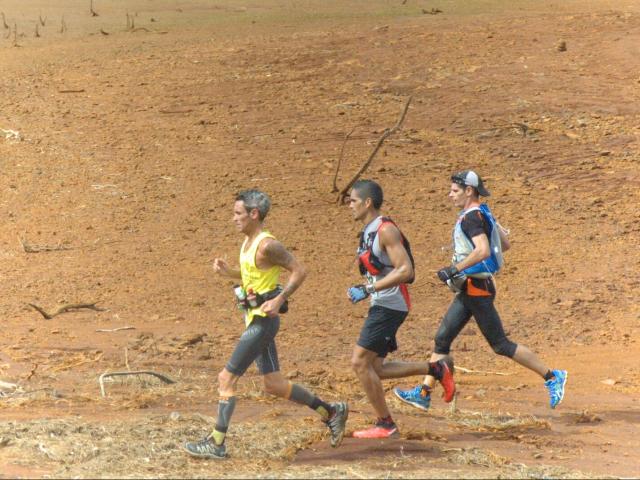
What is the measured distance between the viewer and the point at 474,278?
321 inches

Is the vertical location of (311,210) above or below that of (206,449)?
below

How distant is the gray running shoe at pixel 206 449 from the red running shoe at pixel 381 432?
1.13m

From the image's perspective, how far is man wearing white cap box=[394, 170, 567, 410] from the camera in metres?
8.06

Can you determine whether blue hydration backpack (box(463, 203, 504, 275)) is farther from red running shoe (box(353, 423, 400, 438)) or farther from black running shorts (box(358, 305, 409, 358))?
red running shoe (box(353, 423, 400, 438))

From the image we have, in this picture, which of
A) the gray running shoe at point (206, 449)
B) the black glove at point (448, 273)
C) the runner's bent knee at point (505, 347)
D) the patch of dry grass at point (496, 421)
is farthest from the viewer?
the runner's bent knee at point (505, 347)

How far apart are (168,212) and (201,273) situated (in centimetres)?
200

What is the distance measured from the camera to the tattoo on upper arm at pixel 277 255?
7.01 m

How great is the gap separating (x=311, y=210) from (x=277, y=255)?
24.5 feet

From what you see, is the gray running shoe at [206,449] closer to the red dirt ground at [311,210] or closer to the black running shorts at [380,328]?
the red dirt ground at [311,210]

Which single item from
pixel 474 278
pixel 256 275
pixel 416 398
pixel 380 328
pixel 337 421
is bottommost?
pixel 416 398

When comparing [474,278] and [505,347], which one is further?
[505,347]

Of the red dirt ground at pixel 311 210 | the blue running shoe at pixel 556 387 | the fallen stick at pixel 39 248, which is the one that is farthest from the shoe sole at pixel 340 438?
the fallen stick at pixel 39 248

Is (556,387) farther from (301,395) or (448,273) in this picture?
(301,395)

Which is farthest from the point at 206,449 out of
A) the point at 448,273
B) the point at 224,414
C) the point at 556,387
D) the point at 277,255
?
the point at 556,387
